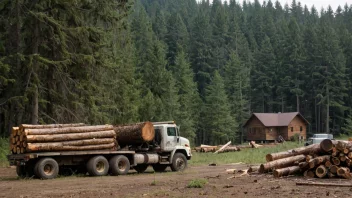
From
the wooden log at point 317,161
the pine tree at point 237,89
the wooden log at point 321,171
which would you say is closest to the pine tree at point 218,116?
the pine tree at point 237,89

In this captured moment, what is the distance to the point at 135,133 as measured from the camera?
2477cm

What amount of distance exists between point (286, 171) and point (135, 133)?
8052mm

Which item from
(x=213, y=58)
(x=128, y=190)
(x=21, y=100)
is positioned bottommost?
(x=128, y=190)

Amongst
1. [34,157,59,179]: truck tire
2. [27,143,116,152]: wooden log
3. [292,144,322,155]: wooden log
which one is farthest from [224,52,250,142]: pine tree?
[34,157,59,179]: truck tire

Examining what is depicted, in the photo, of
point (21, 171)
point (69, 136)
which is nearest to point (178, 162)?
point (69, 136)

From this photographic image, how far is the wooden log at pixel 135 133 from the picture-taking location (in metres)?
24.6

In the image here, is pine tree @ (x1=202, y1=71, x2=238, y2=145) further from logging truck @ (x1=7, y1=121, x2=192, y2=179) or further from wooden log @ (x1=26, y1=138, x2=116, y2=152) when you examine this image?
wooden log @ (x1=26, y1=138, x2=116, y2=152)

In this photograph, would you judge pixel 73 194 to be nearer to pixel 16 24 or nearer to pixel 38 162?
pixel 38 162

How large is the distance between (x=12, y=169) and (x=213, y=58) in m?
98.7

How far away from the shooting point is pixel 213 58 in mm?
122812

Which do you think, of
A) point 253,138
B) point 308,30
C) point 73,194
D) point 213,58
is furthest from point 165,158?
point 213,58

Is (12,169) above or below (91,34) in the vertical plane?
below

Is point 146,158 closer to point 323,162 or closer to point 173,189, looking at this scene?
point 173,189

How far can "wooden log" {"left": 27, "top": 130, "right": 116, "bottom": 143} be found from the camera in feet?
68.4
